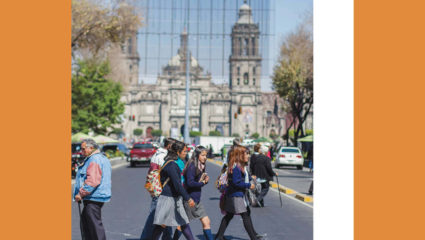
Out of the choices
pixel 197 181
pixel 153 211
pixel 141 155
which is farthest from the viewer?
pixel 141 155

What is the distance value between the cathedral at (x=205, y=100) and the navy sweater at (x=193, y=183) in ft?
363

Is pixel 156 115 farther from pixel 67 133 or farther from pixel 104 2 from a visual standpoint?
pixel 67 133

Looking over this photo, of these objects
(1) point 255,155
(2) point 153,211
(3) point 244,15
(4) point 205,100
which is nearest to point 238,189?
(2) point 153,211

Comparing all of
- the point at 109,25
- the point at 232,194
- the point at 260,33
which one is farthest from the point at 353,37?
the point at 260,33

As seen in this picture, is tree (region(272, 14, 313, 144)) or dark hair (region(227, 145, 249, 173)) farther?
tree (region(272, 14, 313, 144))

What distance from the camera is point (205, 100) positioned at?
128750mm

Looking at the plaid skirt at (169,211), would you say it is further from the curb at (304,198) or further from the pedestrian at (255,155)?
the curb at (304,198)

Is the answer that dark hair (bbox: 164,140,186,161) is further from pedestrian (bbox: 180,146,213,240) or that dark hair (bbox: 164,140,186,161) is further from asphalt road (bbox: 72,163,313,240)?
asphalt road (bbox: 72,163,313,240)

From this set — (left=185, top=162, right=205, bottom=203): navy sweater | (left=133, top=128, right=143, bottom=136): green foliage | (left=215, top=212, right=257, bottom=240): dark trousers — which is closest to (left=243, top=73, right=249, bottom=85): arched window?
(left=133, top=128, right=143, bottom=136): green foliage

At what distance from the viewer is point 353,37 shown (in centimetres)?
788

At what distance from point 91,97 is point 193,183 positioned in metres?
38.6

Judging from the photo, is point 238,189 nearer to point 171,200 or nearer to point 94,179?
point 171,200

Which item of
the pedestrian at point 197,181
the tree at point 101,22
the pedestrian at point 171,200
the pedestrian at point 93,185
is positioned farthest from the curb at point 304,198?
the tree at point 101,22

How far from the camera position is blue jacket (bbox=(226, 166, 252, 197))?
9.45 m
